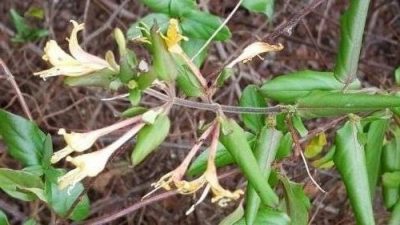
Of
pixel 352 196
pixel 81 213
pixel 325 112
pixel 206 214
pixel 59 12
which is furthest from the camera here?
pixel 59 12

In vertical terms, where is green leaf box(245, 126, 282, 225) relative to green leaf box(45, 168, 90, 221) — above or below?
above

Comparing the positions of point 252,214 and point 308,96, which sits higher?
point 308,96

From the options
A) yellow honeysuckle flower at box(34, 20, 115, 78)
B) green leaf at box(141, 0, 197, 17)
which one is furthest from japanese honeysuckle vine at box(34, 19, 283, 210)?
green leaf at box(141, 0, 197, 17)

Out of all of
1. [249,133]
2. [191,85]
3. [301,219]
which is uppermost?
[191,85]

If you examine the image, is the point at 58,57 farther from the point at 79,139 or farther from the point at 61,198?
the point at 61,198

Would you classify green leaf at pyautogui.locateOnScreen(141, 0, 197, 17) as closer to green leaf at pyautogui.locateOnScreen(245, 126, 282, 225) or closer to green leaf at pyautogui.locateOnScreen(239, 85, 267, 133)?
green leaf at pyautogui.locateOnScreen(239, 85, 267, 133)

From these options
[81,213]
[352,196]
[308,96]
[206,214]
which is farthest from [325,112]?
[206,214]

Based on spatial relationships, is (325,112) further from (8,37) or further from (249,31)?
(8,37)

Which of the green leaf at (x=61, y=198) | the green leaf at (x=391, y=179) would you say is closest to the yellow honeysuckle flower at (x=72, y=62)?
the green leaf at (x=61, y=198)
